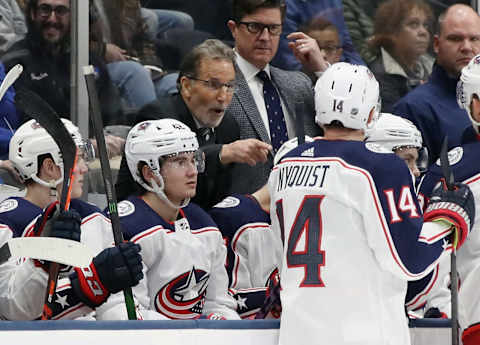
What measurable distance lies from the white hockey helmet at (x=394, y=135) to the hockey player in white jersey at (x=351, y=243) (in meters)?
1.14

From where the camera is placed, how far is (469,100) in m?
3.67

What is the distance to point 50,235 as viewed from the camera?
131 inches

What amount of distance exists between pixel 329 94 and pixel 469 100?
1.93ft

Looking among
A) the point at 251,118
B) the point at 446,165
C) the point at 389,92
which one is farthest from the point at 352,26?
the point at 446,165

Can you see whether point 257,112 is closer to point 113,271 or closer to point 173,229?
point 173,229

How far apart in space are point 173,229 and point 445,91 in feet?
5.62

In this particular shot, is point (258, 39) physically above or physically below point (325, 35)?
above

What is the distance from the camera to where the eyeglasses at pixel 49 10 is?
4848 millimetres

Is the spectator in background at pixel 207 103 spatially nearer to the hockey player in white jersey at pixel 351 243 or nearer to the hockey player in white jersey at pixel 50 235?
Result: the hockey player in white jersey at pixel 50 235

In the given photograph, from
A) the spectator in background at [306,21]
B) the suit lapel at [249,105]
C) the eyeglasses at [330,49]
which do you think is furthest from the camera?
the eyeglasses at [330,49]

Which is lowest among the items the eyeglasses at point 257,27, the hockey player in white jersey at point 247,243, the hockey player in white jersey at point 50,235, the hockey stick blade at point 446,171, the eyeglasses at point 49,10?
the hockey player in white jersey at point 247,243

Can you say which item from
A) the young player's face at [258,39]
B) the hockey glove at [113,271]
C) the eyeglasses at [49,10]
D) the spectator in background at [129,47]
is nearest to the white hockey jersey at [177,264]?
the hockey glove at [113,271]

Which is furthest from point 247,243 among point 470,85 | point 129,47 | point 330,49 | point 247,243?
point 330,49

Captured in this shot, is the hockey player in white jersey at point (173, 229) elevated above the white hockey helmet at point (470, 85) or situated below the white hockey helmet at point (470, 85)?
below
